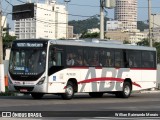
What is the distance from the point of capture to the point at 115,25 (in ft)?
435

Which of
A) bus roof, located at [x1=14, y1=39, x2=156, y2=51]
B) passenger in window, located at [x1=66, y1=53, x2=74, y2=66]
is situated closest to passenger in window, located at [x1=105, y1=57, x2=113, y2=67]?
bus roof, located at [x1=14, y1=39, x2=156, y2=51]

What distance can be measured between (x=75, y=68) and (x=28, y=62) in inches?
109

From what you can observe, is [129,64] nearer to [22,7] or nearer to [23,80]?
[23,80]

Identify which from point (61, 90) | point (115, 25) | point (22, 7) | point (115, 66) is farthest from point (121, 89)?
point (115, 25)

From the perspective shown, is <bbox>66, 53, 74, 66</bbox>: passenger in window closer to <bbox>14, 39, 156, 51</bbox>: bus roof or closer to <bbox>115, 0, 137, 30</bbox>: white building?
<bbox>14, 39, 156, 51</bbox>: bus roof

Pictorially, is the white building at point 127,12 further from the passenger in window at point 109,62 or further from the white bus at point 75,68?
the passenger in window at point 109,62

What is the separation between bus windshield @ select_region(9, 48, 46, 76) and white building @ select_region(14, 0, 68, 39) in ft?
142

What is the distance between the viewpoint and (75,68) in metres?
26.4

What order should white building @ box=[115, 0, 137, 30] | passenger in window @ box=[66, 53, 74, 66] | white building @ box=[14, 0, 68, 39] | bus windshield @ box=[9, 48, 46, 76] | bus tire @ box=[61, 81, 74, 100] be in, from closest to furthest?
bus windshield @ box=[9, 48, 46, 76]
bus tire @ box=[61, 81, 74, 100]
passenger in window @ box=[66, 53, 74, 66]
white building @ box=[14, 0, 68, 39]
white building @ box=[115, 0, 137, 30]

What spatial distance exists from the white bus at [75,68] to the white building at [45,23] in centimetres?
3889

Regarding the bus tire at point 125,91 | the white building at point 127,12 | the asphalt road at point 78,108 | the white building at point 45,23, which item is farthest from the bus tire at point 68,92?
the white building at point 127,12

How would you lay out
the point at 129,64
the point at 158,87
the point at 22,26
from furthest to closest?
the point at 22,26 → the point at 158,87 → the point at 129,64

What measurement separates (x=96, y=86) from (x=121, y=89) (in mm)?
2369

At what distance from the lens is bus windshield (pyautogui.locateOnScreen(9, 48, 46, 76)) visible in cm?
2475
